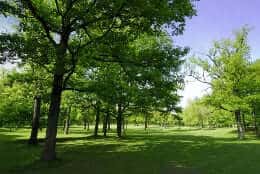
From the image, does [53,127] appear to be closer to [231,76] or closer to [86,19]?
[86,19]

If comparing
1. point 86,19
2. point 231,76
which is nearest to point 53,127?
point 86,19

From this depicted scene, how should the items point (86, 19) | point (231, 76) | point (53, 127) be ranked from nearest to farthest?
point (86, 19) < point (53, 127) < point (231, 76)

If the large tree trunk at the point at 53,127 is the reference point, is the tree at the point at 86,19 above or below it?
above

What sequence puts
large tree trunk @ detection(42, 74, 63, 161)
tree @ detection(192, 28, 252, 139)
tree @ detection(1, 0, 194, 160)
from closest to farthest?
tree @ detection(1, 0, 194, 160)
large tree trunk @ detection(42, 74, 63, 161)
tree @ detection(192, 28, 252, 139)

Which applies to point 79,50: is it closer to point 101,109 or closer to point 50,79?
point 50,79

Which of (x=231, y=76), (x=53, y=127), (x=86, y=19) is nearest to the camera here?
(x=86, y=19)

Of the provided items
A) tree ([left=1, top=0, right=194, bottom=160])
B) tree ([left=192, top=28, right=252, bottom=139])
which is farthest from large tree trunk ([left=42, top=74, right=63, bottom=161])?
tree ([left=192, top=28, right=252, bottom=139])

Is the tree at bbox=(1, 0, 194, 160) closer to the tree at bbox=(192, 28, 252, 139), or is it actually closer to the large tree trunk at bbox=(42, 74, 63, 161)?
the large tree trunk at bbox=(42, 74, 63, 161)

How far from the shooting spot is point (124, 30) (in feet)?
51.8

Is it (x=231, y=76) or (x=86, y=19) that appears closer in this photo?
(x=86, y=19)

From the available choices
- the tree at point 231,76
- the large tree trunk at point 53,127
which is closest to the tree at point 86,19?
the large tree trunk at point 53,127

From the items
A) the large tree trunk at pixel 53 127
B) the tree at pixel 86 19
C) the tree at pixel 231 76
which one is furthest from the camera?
the tree at pixel 231 76

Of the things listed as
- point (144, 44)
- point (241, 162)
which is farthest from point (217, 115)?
point (241, 162)

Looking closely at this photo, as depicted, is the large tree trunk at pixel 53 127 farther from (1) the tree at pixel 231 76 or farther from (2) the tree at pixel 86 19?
(1) the tree at pixel 231 76
